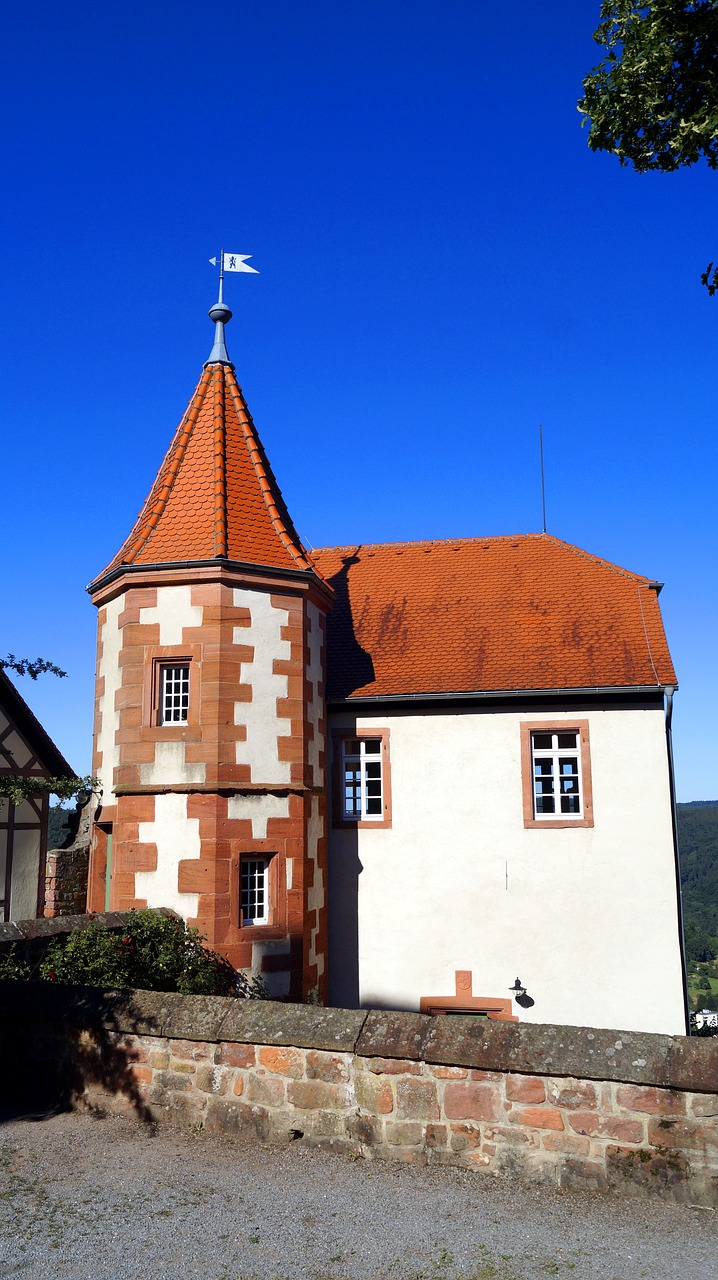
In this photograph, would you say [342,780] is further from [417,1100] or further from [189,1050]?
[417,1100]

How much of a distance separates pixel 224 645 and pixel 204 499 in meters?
2.33

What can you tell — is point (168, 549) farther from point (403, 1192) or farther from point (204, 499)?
point (403, 1192)

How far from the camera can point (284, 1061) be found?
232 inches

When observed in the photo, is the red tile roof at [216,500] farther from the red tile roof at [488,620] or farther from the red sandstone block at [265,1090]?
the red sandstone block at [265,1090]

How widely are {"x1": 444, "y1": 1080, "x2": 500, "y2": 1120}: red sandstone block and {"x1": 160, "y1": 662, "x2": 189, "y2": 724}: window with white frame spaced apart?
24.0ft

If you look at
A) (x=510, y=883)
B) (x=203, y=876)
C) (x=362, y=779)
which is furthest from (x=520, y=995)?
(x=203, y=876)

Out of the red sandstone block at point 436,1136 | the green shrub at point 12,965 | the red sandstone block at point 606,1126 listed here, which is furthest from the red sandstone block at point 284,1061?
the green shrub at point 12,965

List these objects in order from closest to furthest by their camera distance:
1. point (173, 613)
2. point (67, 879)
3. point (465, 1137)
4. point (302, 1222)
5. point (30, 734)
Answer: point (302, 1222) < point (465, 1137) < point (173, 613) < point (67, 879) < point (30, 734)

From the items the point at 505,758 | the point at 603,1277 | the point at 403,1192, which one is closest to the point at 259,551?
the point at 505,758

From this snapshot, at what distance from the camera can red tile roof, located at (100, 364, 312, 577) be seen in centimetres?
1278

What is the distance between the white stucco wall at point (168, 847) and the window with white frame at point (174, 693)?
40.7 inches

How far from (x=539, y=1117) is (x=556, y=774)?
8.83 metres

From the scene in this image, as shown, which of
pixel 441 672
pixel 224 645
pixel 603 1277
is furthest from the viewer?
pixel 441 672

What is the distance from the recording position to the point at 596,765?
44.9 feet
